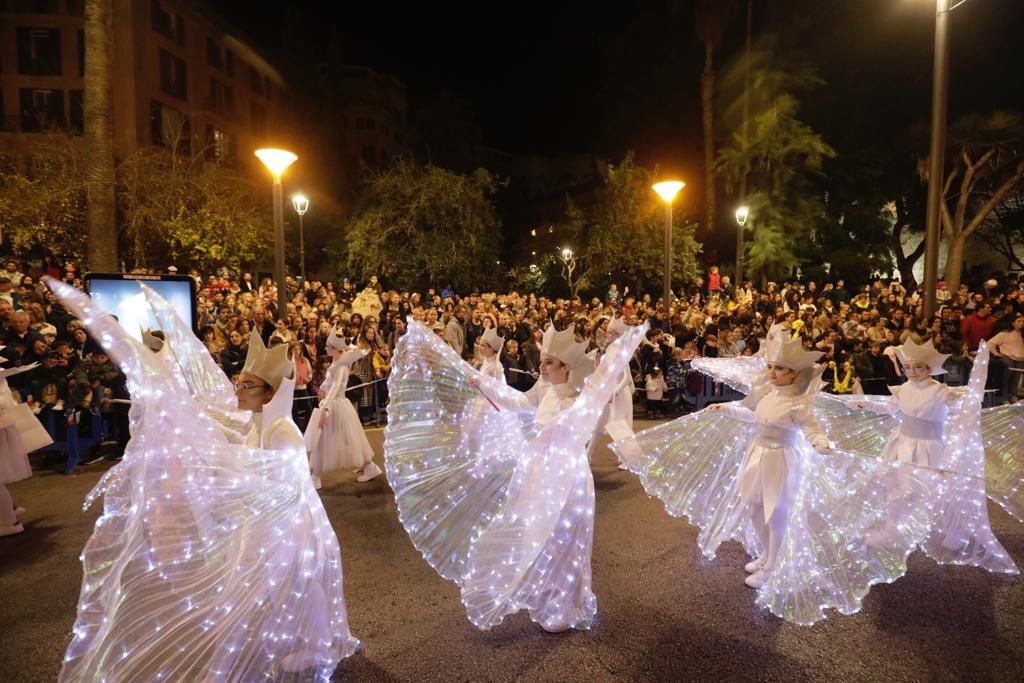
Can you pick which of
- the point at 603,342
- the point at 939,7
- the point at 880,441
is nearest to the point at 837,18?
the point at 939,7

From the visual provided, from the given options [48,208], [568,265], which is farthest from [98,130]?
[568,265]

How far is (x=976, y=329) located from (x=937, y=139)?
4668 mm

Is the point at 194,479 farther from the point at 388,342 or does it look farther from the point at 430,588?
the point at 388,342

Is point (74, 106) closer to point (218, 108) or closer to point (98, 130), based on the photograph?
point (218, 108)

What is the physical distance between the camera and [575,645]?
13.8 ft

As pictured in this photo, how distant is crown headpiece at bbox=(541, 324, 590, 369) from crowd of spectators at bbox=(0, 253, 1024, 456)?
2367 millimetres

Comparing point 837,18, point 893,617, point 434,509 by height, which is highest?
point 837,18

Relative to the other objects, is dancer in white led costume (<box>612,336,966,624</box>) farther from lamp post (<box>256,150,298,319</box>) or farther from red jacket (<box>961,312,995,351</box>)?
red jacket (<box>961,312,995,351</box>)

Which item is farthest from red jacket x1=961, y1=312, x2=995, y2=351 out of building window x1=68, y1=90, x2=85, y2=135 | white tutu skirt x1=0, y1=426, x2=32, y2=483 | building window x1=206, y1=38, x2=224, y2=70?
building window x1=206, y1=38, x2=224, y2=70

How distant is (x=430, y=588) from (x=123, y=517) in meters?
2.34

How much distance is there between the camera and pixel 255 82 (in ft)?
162

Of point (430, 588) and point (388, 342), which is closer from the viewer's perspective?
point (430, 588)

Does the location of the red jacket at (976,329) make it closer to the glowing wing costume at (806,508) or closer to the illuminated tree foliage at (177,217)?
the glowing wing costume at (806,508)

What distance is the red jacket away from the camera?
502 inches
